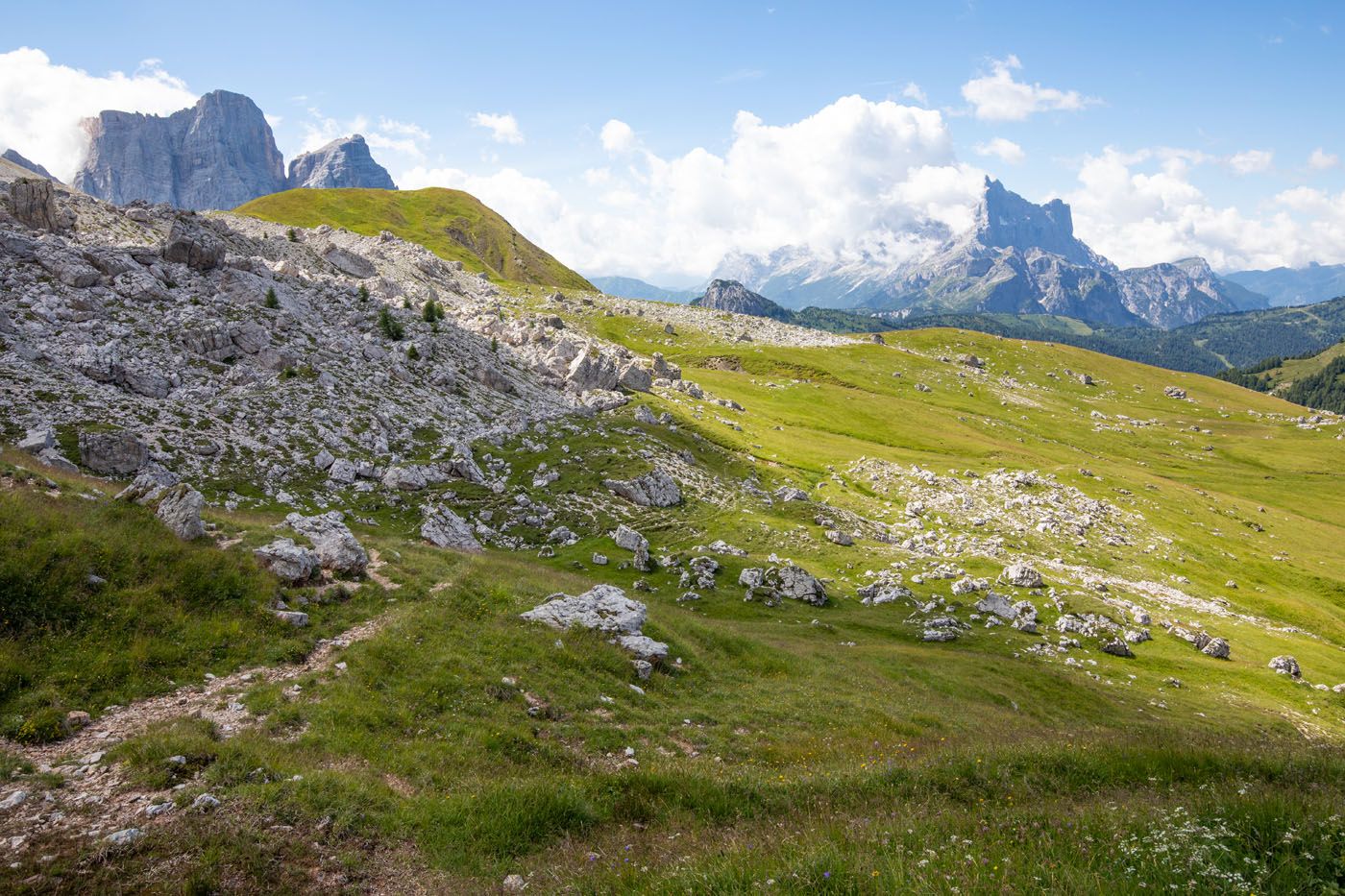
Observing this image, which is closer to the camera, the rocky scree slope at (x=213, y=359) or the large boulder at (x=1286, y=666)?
the rocky scree slope at (x=213, y=359)

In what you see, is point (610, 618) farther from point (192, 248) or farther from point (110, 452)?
point (192, 248)

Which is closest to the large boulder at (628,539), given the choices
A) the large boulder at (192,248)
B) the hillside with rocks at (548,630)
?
the hillside with rocks at (548,630)

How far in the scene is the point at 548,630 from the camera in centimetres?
2436

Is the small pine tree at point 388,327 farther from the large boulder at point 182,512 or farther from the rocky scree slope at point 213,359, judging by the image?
the large boulder at point 182,512

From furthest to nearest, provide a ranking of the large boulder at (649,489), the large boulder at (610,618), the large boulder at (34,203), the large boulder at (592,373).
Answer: the large boulder at (592,373) < the large boulder at (649,489) < the large boulder at (34,203) < the large boulder at (610,618)

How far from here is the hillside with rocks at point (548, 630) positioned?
10.6 meters

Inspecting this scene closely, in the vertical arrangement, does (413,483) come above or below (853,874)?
below

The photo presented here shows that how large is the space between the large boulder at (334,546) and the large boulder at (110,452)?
54.6 feet

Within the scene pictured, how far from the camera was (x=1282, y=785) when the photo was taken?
40.6 ft

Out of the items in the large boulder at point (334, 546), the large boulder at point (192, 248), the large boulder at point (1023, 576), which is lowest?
the large boulder at point (1023, 576)

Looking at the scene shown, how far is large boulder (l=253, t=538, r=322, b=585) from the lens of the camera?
2212 centimetres

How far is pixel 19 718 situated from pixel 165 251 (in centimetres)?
6436

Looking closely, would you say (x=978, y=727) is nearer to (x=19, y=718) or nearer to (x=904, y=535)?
(x=19, y=718)

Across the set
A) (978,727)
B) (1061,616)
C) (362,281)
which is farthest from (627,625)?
(362,281)
